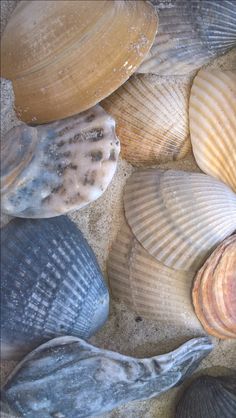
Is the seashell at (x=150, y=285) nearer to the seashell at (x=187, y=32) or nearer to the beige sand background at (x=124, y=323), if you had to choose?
the beige sand background at (x=124, y=323)

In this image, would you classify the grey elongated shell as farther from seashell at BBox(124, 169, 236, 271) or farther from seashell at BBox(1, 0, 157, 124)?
seashell at BBox(1, 0, 157, 124)

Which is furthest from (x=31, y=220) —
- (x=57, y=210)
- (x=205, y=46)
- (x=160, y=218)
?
(x=205, y=46)

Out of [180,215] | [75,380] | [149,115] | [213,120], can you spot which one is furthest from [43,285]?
[213,120]

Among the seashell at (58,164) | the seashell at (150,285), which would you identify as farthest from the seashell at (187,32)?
the seashell at (150,285)

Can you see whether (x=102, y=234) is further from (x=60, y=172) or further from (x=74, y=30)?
(x=74, y=30)

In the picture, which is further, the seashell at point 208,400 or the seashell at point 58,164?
the seashell at point 208,400

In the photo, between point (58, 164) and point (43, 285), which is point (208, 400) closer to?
point (43, 285)

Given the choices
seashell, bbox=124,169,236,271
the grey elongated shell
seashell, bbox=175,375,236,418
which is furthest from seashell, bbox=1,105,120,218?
seashell, bbox=175,375,236,418
